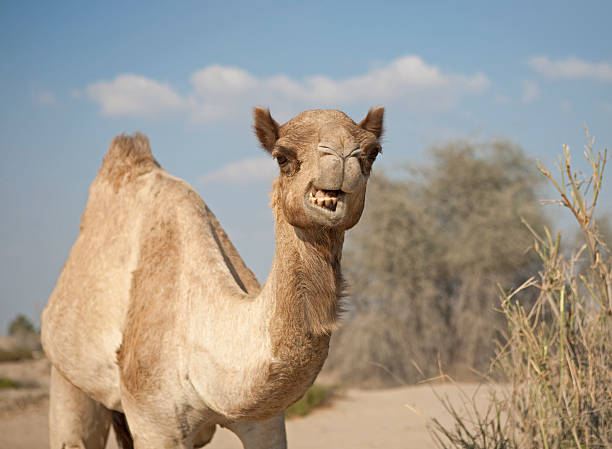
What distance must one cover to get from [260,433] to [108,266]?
1.69 meters

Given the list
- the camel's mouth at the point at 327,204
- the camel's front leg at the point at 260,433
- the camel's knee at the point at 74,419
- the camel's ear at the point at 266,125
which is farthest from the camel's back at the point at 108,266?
the camel's mouth at the point at 327,204

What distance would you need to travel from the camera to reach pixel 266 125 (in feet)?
9.98

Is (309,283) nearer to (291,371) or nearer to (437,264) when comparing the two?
(291,371)

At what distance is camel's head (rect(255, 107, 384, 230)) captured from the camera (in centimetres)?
251

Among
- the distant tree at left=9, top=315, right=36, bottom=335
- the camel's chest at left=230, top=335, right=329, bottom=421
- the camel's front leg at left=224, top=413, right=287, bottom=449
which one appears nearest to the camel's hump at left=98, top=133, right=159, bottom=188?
the camel's front leg at left=224, top=413, right=287, bottom=449

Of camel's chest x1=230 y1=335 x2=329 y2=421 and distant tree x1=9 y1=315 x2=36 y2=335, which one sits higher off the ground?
distant tree x1=9 y1=315 x2=36 y2=335

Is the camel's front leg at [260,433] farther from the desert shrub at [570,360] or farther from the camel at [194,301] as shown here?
the desert shrub at [570,360]

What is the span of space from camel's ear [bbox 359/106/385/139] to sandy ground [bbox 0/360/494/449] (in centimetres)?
466

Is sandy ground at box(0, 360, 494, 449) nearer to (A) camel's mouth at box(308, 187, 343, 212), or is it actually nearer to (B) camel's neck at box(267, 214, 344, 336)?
(B) camel's neck at box(267, 214, 344, 336)

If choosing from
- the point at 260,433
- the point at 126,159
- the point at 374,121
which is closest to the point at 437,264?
the point at 126,159

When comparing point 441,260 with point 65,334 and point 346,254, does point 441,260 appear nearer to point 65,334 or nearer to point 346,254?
point 346,254

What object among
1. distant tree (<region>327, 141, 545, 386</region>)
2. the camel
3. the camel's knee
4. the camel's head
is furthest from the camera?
distant tree (<region>327, 141, 545, 386</region>)

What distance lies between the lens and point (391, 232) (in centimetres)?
1569

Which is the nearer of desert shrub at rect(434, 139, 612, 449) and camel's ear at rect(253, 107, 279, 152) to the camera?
camel's ear at rect(253, 107, 279, 152)
